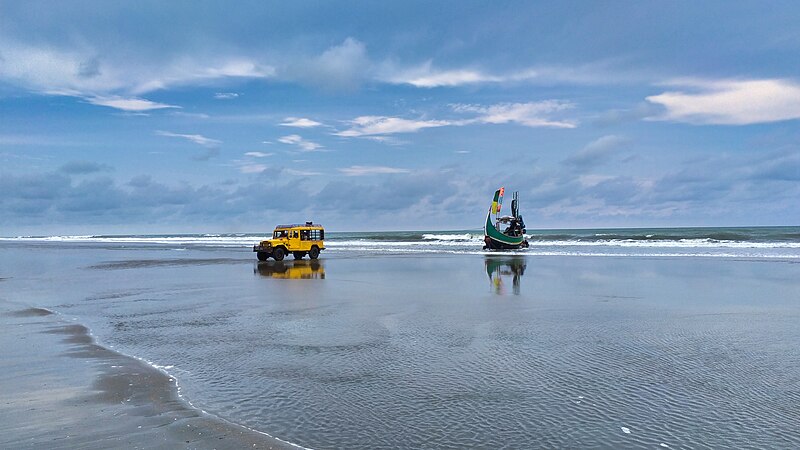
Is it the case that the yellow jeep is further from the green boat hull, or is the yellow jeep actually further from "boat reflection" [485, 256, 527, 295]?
the green boat hull

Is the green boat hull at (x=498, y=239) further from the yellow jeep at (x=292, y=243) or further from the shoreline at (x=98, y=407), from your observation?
the shoreline at (x=98, y=407)

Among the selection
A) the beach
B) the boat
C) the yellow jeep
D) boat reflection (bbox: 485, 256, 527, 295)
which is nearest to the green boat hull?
the boat

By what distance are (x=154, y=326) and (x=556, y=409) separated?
9.69 metres

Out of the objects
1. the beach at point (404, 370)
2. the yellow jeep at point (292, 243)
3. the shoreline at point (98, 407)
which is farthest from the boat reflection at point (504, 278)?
the yellow jeep at point (292, 243)

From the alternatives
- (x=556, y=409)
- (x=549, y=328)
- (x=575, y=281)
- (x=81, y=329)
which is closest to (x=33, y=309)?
(x=81, y=329)

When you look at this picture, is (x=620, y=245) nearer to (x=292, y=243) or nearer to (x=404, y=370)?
(x=292, y=243)

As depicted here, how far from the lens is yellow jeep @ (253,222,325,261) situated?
37.8 metres

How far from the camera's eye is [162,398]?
7070 millimetres

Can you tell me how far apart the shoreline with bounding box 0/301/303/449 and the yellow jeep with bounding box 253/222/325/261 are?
27.4 meters

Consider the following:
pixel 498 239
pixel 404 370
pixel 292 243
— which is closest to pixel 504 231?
pixel 498 239

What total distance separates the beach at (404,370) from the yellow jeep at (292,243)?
19.5 m

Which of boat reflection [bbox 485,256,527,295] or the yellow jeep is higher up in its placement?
the yellow jeep

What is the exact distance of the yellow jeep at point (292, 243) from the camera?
124 feet

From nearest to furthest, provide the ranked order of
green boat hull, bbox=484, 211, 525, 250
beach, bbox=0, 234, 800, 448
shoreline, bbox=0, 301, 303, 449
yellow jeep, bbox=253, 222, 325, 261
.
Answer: shoreline, bbox=0, 301, 303, 449, beach, bbox=0, 234, 800, 448, yellow jeep, bbox=253, 222, 325, 261, green boat hull, bbox=484, 211, 525, 250
